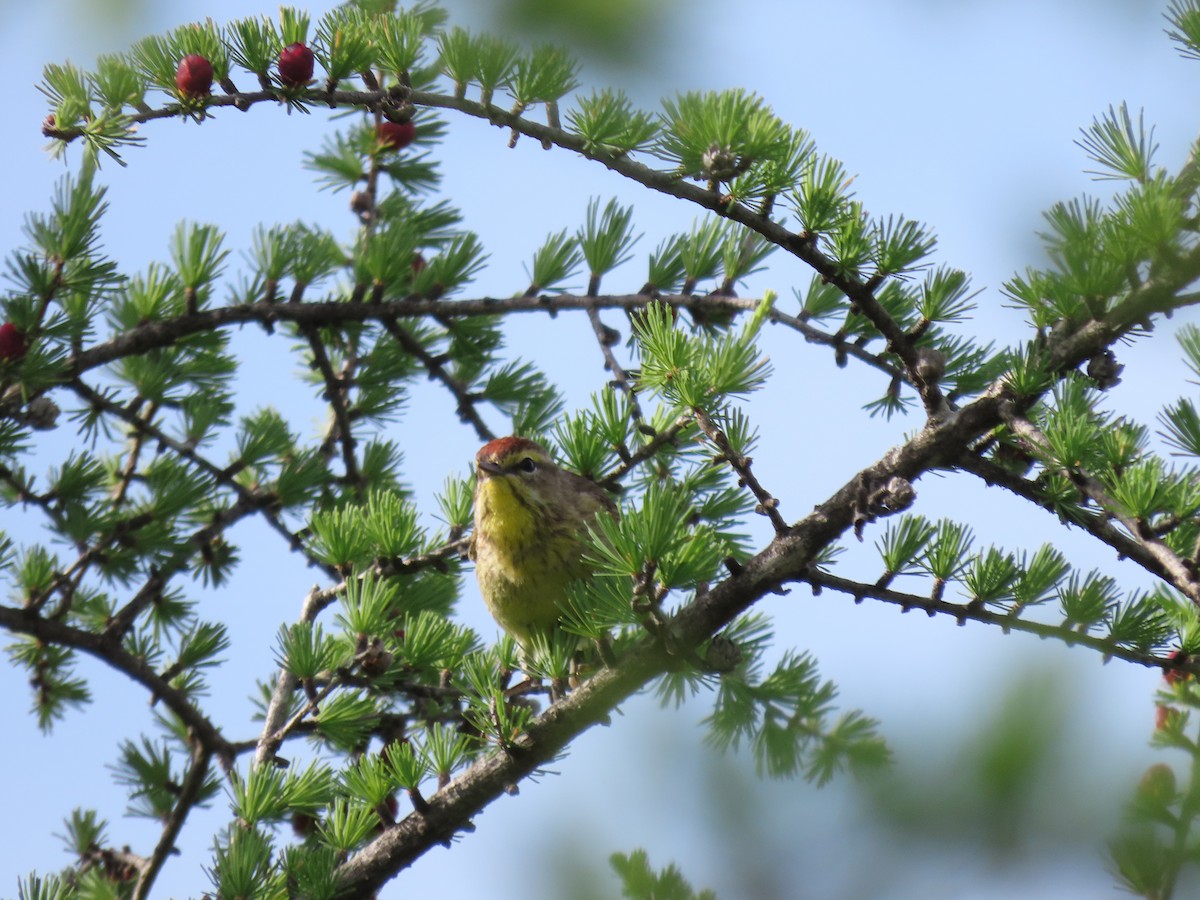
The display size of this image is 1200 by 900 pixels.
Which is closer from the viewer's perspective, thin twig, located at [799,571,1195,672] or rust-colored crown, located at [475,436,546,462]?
thin twig, located at [799,571,1195,672]

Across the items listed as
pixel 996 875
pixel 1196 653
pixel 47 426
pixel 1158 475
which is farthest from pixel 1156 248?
pixel 47 426

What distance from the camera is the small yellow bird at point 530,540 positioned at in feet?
13.0

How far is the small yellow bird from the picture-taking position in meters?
3.97

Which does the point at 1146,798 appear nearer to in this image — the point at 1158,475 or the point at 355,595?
the point at 1158,475

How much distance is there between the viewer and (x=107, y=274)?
338cm

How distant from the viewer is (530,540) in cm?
406

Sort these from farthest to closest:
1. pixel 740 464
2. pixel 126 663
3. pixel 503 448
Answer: pixel 503 448, pixel 126 663, pixel 740 464

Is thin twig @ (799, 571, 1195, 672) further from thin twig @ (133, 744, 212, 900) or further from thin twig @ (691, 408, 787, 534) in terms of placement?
thin twig @ (133, 744, 212, 900)

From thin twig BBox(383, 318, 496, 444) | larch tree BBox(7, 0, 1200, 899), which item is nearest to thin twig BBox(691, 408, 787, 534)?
larch tree BBox(7, 0, 1200, 899)

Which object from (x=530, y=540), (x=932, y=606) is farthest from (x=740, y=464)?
(x=530, y=540)

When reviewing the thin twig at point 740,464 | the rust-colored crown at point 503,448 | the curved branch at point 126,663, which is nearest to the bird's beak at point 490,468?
the rust-colored crown at point 503,448

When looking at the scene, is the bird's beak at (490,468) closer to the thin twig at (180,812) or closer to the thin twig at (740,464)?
the thin twig at (180,812)

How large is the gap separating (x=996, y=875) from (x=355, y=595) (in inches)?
85.9

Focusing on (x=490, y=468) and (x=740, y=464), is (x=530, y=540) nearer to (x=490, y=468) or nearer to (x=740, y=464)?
(x=490, y=468)
